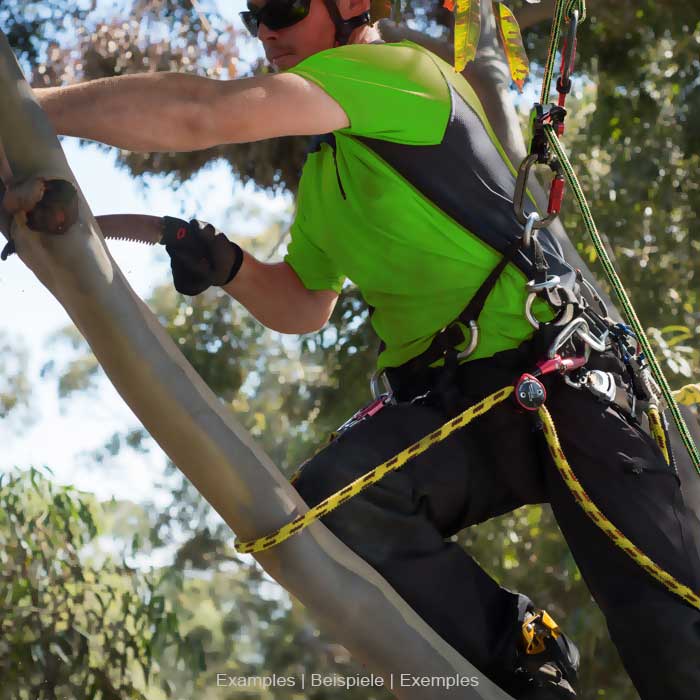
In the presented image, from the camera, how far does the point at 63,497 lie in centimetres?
516

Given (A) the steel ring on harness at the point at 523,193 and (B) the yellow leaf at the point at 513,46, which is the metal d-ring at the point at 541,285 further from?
(B) the yellow leaf at the point at 513,46

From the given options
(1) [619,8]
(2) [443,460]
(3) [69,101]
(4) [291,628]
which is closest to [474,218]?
(2) [443,460]

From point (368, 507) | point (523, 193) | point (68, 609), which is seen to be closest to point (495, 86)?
point (523, 193)

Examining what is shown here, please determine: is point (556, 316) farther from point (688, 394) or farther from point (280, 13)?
point (280, 13)

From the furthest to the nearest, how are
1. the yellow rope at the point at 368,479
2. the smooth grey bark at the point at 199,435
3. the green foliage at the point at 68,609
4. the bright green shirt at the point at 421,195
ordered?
1. the green foliage at the point at 68,609
2. the bright green shirt at the point at 421,195
3. the yellow rope at the point at 368,479
4. the smooth grey bark at the point at 199,435

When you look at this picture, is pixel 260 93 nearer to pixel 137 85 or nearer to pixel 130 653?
pixel 137 85

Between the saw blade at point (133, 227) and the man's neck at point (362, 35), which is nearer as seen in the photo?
the saw blade at point (133, 227)

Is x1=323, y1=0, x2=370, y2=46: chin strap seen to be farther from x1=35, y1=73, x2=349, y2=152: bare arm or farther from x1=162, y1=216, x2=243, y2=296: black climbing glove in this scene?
x1=35, y1=73, x2=349, y2=152: bare arm

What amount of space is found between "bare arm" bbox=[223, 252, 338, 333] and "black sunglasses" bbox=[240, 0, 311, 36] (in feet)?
1.61

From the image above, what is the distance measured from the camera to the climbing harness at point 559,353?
191 centimetres

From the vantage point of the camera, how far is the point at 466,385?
6.76ft

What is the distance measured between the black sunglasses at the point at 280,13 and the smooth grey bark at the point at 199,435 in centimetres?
94

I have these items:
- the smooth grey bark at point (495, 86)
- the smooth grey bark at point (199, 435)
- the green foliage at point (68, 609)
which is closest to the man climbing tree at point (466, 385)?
the smooth grey bark at point (199, 435)

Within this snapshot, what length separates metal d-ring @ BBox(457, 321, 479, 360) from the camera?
6.73 feet
